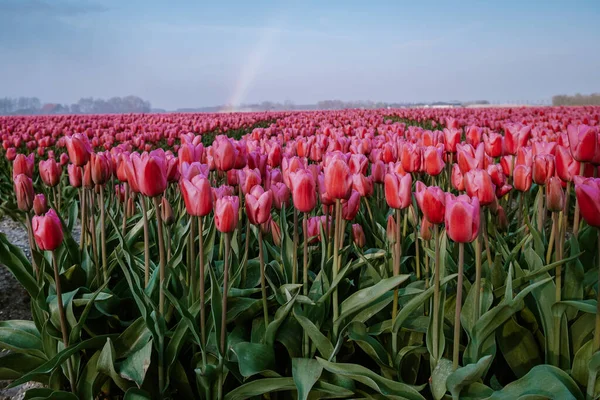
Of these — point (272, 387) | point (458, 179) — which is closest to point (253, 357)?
point (272, 387)

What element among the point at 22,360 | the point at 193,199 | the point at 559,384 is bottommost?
the point at 22,360

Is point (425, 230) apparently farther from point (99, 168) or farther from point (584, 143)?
point (99, 168)

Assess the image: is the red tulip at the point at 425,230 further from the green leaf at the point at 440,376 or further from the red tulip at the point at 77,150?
the red tulip at the point at 77,150

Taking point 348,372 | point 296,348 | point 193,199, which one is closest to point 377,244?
point 296,348

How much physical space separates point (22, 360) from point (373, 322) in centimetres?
155

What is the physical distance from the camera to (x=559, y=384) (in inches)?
63.9

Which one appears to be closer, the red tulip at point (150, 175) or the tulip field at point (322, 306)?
the tulip field at point (322, 306)

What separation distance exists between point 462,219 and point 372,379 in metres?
0.68

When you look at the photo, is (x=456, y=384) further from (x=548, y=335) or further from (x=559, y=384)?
(x=548, y=335)

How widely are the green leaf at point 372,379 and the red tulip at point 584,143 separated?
1.24 meters

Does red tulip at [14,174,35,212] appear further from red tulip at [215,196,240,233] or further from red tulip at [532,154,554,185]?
red tulip at [532,154,554,185]

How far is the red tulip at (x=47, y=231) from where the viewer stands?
1.82 metres

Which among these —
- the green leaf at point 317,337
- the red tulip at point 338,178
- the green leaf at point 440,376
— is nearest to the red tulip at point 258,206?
the red tulip at point 338,178

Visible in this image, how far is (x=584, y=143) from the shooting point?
2121 mm
